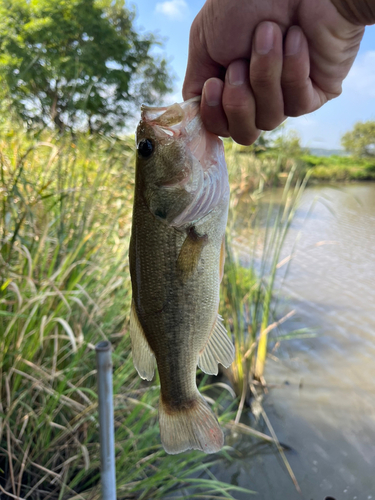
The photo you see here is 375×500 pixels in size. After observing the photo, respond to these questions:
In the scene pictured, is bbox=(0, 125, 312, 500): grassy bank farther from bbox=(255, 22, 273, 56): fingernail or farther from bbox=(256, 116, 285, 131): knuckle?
bbox=(255, 22, 273, 56): fingernail

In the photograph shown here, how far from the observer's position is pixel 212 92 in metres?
1.09

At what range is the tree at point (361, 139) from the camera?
42781 millimetres

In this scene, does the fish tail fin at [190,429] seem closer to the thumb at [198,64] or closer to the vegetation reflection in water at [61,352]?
the vegetation reflection in water at [61,352]

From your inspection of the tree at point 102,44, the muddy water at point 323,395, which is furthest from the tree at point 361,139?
the muddy water at point 323,395

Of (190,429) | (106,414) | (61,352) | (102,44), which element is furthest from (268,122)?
(102,44)

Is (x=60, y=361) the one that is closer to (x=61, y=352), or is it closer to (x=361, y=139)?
(x=61, y=352)

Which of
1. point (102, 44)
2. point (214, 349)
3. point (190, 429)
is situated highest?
point (102, 44)

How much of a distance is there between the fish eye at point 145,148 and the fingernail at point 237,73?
1.10 feet

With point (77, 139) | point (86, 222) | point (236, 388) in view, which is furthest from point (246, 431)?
point (77, 139)

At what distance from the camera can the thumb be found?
1177 millimetres

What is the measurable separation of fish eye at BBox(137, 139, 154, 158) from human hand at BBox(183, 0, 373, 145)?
8.3 inches

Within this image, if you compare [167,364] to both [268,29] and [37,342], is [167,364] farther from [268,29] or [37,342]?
[37,342]

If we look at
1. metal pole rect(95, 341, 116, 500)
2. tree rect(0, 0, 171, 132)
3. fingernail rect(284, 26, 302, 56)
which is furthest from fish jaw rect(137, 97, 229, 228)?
tree rect(0, 0, 171, 132)

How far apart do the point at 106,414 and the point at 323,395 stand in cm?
376
